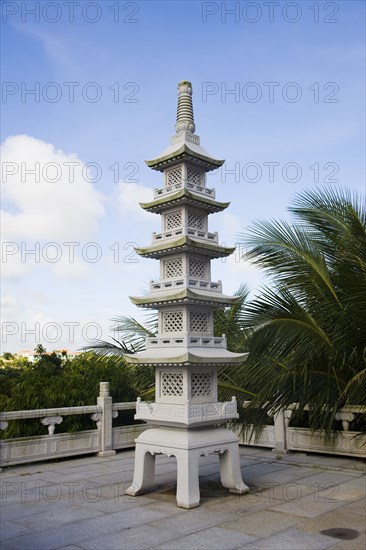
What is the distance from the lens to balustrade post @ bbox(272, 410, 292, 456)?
12.5m

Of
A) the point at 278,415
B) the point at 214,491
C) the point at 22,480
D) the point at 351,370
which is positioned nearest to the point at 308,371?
the point at 351,370

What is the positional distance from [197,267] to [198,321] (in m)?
1.00

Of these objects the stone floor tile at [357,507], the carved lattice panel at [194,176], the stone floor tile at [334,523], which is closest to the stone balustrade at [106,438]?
the stone floor tile at [357,507]

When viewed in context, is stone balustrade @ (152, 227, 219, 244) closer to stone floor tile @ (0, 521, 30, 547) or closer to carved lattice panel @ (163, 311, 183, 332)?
carved lattice panel @ (163, 311, 183, 332)

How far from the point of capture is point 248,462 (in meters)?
11.6

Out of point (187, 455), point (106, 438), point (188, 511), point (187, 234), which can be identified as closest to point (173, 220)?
point (187, 234)

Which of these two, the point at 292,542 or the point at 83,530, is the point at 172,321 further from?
the point at 292,542

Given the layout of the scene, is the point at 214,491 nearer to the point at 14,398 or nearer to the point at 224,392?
the point at 224,392

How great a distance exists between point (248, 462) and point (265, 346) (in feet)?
8.97

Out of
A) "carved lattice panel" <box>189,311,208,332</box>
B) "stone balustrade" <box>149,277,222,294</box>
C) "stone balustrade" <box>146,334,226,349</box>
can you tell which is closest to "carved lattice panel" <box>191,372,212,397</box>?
"stone balustrade" <box>146,334,226,349</box>

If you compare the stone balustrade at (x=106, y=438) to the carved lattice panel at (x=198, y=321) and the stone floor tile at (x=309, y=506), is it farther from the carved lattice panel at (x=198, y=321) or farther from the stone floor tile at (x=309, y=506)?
the carved lattice panel at (x=198, y=321)

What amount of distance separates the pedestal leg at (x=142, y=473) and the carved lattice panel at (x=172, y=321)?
81.9 inches

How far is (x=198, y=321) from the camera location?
30.2 feet

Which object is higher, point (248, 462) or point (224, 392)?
point (224, 392)
